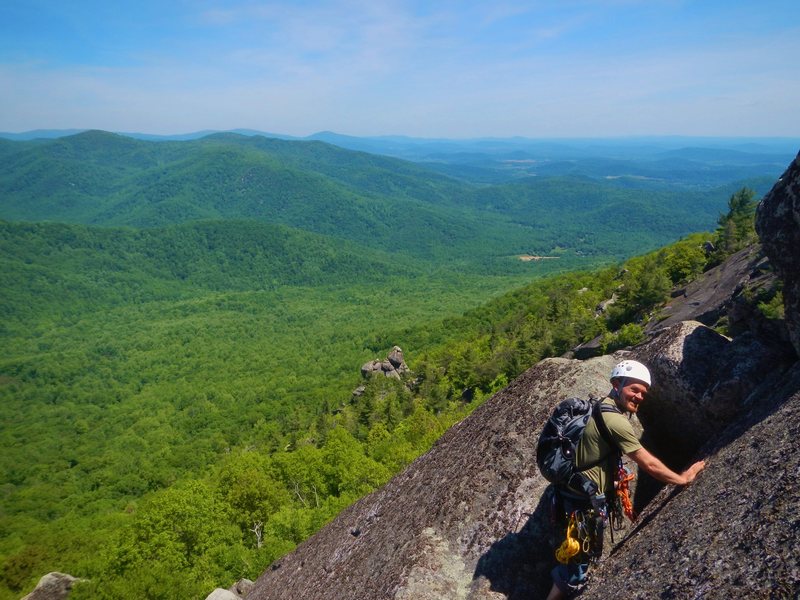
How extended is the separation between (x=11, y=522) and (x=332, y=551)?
89.1m

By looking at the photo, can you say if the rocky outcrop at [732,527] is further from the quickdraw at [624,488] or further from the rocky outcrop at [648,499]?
the quickdraw at [624,488]

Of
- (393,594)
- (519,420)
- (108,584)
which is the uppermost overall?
(519,420)

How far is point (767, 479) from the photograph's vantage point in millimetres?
6254

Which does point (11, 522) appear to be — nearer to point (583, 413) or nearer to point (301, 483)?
point (301, 483)

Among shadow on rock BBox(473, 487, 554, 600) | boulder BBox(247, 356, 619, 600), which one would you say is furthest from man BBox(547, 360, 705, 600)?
boulder BBox(247, 356, 619, 600)

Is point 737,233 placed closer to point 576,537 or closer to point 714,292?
point 714,292

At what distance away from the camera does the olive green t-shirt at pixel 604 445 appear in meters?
7.14

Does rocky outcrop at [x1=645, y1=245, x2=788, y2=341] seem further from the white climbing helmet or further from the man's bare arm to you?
the man's bare arm

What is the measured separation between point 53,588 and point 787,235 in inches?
1469

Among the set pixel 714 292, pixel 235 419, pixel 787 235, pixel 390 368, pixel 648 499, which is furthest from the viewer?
pixel 235 419

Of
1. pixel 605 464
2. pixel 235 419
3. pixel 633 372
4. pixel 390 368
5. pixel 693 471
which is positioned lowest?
pixel 235 419

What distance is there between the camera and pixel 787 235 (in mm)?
8391

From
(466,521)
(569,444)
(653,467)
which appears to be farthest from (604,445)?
(466,521)

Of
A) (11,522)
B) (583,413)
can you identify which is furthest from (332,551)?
(11,522)
